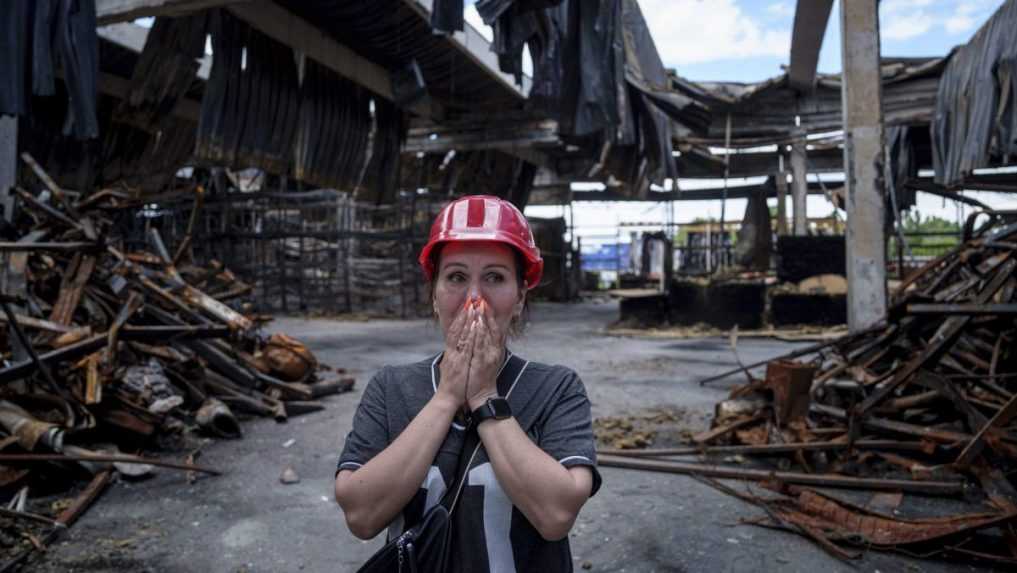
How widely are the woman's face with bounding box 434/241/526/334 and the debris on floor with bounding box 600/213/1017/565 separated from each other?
230 cm

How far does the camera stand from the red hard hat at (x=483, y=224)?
1396mm

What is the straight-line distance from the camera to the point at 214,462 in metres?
4.35

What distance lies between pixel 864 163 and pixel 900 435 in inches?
112

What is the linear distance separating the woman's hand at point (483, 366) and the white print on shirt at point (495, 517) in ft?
0.46

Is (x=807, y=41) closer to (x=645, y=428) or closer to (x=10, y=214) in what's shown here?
(x=645, y=428)

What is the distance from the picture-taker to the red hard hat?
140cm

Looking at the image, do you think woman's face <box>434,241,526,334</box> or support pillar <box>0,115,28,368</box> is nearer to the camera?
woman's face <box>434,241,526,334</box>

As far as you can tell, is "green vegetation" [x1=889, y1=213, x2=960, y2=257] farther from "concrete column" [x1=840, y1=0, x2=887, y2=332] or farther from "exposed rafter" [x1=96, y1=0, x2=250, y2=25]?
"exposed rafter" [x1=96, y1=0, x2=250, y2=25]

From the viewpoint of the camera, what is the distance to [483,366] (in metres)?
1.29

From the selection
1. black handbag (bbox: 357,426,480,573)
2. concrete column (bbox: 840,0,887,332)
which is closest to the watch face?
black handbag (bbox: 357,426,480,573)

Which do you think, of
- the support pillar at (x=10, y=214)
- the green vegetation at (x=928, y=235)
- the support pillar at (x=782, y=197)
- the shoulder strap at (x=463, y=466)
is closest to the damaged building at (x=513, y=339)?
the support pillar at (x=10, y=214)

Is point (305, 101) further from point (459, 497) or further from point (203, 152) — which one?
point (459, 497)

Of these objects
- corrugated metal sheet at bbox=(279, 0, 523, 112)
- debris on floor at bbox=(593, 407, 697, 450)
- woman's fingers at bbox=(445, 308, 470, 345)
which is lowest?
debris on floor at bbox=(593, 407, 697, 450)

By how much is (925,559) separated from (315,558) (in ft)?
8.95
